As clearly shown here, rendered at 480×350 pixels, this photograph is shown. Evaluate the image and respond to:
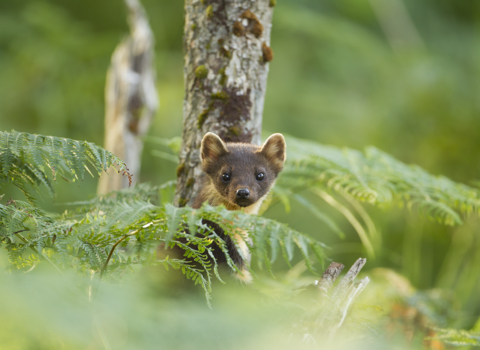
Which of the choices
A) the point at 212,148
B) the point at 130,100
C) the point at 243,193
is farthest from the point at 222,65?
the point at 130,100

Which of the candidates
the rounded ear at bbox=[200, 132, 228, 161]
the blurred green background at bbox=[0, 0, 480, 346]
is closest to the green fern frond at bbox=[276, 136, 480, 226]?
the rounded ear at bbox=[200, 132, 228, 161]

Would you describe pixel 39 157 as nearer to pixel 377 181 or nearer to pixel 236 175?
pixel 236 175

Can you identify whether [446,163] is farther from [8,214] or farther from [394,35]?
[8,214]

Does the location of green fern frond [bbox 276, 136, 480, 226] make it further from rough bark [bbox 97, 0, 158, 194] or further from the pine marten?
rough bark [bbox 97, 0, 158, 194]

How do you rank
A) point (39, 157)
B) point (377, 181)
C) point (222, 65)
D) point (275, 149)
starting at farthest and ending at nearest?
point (377, 181), point (275, 149), point (222, 65), point (39, 157)

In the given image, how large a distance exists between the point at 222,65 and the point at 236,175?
0.89m

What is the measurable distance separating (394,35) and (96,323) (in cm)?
1089

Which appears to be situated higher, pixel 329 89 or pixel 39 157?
pixel 329 89

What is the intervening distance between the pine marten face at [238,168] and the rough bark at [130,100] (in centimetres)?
328

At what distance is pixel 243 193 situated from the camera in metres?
3.39

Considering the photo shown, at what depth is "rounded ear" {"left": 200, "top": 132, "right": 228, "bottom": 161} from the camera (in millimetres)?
3354

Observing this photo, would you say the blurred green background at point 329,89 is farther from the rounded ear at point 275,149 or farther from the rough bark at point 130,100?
the rounded ear at point 275,149

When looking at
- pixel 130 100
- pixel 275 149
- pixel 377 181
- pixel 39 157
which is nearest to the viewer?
pixel 39 157

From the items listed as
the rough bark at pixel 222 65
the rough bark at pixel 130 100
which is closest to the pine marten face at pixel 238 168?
the rough bark at pixel 222 65
